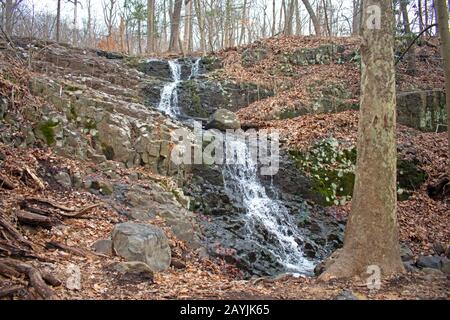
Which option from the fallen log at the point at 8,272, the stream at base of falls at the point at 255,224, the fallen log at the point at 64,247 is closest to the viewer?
the fallen log at the point at 8,272

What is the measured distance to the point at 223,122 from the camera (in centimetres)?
1315

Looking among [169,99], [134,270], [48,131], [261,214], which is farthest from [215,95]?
[134,270]

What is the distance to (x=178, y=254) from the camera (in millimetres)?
7188

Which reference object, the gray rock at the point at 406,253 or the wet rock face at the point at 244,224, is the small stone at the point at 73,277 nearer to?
the wet rock face at the point at 244,224

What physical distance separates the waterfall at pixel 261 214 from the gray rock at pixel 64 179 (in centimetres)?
427

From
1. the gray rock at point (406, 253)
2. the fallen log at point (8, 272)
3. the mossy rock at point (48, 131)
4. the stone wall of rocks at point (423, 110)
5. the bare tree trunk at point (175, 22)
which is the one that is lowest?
the gray rock at point (406, 253)

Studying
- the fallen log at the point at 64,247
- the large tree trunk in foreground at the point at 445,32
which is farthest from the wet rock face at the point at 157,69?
the fallen log at the point at 64,247

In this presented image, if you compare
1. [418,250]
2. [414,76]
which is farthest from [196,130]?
[414,76]

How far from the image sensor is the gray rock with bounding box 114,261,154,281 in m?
5.21

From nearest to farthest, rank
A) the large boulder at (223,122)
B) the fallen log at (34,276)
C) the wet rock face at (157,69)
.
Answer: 1. the fallen log at (34,276)
2. the large boulder at (223,122)
3. the wet rock face at (157,69)

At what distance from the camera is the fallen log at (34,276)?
406 cm

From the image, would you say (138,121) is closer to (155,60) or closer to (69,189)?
(69,189)

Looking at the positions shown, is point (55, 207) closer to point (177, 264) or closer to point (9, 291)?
point (177, 264)
